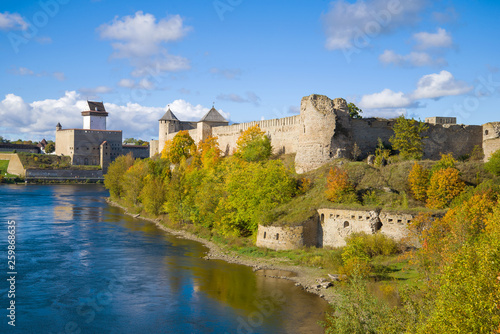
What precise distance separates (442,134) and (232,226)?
1352 centimetres

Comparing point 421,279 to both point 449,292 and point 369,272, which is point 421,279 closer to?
point 369,272

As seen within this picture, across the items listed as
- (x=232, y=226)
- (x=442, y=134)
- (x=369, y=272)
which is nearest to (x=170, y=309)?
(x=369, y=272)

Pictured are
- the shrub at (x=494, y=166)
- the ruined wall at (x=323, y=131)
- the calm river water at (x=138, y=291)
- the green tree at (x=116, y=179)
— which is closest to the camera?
the calm river water at (x=138, y=291)

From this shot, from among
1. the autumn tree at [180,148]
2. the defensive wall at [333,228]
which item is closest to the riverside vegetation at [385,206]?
the defensive wall at [333,228]

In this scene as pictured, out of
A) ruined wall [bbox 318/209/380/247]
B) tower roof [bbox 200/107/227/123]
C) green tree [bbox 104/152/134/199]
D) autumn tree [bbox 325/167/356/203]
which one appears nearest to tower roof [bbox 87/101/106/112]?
green tree [bbox 104/152/134/199]

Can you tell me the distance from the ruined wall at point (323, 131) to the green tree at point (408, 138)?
2.80 meters

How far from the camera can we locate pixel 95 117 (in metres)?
95.9

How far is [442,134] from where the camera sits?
96.5 feet

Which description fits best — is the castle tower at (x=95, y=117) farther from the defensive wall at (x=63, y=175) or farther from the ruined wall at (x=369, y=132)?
the ruined wall at (x=369, y=132)

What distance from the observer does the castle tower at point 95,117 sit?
95250 millimetres

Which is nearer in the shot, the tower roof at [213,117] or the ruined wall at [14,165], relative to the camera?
the tower roof at [213,117]

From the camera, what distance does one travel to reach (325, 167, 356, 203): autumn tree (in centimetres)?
2277

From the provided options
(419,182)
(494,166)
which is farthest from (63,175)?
(494,166)

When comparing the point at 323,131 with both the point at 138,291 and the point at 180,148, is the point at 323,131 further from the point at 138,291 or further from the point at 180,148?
the point at 180,148
